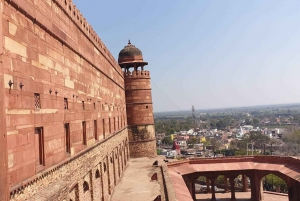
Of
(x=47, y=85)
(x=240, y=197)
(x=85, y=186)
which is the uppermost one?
(x=47, y=85)

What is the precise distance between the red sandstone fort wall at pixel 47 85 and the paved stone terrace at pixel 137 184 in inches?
66.9

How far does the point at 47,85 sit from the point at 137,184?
8111mm

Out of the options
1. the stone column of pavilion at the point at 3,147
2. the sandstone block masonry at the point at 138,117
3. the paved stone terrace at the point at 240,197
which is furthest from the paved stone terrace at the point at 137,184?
the stone column of pavilion at the point at 3,147

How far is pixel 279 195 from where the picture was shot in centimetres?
1669

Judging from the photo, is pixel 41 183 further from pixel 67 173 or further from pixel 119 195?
pixel 119 195

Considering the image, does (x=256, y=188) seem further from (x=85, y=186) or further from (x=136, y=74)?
(x=85, y=186)

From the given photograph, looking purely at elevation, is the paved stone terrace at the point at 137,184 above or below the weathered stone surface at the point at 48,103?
below

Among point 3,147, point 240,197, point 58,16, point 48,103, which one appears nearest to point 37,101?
point 48,103

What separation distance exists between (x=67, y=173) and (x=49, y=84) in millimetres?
1873

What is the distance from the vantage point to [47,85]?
530 centimetres

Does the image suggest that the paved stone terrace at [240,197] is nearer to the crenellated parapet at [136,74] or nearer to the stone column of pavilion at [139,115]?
the stone column of pavilion at [139,115]

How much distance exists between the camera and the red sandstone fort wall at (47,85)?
160 inches

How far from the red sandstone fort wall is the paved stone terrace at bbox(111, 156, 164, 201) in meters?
1.70

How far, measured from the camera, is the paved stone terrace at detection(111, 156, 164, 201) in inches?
420
